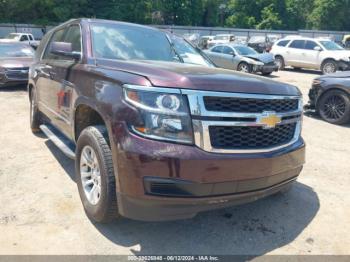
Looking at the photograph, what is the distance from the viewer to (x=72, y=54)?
386 cm

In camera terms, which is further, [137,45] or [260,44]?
[260,44]

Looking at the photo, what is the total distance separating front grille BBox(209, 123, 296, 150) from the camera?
282cm

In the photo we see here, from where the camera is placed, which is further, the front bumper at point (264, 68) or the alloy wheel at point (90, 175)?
the front bumper at point (264, 68)

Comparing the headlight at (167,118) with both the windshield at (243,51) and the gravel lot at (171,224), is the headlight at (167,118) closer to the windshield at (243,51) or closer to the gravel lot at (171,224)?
the gravel lot at (171,224)

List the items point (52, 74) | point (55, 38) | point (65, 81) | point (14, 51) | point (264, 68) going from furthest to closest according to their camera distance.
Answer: point (264, 68) < point (14, 51) < point (55, 38) < point (52, 74) < point (65, 81)

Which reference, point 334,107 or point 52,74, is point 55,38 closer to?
point 52,74

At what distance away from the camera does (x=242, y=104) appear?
2.93 metres

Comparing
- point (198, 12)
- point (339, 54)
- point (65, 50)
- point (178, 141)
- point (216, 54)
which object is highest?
point (198, 12)

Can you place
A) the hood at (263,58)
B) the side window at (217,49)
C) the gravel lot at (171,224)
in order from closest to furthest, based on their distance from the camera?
the gravel lot at (171,224) → the hood at (263,58) → the side window at (217,49)

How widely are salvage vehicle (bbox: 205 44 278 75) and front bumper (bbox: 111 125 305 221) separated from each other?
14.0 meters

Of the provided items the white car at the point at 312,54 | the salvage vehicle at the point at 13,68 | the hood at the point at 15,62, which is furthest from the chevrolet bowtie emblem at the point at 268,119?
the white car at the point at 312,54

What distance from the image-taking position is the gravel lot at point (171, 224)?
312 cm

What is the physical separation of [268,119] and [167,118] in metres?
0.92

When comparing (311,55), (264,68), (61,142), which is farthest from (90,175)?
(311,55)
